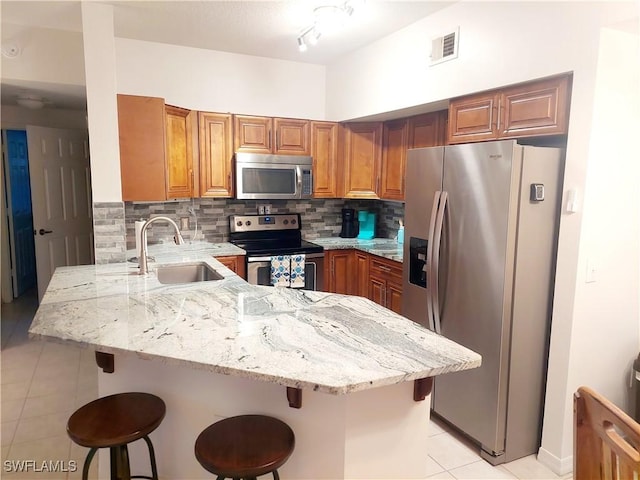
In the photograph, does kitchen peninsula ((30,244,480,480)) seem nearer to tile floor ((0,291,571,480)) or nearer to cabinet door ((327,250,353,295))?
tile floor ((0,291,571,480))

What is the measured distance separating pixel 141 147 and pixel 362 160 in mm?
2036

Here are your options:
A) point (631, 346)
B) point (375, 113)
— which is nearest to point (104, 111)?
point (375, 113)

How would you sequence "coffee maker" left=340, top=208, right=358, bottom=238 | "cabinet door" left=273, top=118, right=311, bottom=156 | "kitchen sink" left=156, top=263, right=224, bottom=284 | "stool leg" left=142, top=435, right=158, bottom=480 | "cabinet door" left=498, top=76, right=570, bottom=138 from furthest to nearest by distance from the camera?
"coffee maker" left=340, top=208, right=358, bottom=238 → "cabinet door" left=273, top=118, right=311, bottom=156 → "kitchen sink" left=156, top=263, right=224, bottom=284 → "cabinet door" left=498, top=76, right=570, bottom=138 → "stool leg" left=142, top=435, right=158, bottom=480

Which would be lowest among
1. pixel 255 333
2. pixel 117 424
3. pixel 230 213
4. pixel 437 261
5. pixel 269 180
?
pixel 117 424

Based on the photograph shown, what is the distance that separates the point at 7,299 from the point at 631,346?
6.17 metres

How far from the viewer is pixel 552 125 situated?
2.22m

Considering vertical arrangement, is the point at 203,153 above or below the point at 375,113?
below

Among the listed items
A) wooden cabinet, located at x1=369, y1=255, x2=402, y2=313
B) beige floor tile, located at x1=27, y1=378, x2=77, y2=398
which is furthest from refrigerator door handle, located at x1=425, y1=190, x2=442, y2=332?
beige floor tile, located at x1=27, y1=378, x2=77, y2=398

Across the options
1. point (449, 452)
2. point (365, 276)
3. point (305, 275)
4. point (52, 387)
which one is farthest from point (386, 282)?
point (52, 387)

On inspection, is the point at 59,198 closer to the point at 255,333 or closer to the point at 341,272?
the point at 341,272

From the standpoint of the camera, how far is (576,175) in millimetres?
2150

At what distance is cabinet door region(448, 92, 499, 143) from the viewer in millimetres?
2535

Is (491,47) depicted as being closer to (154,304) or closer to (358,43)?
(358,43)

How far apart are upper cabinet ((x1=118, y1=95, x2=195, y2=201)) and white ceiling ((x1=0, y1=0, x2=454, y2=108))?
0.59 metres
